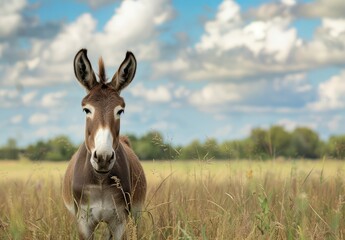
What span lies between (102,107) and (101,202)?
111 cm

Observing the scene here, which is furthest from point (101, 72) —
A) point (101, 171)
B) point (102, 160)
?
point (102, 160)

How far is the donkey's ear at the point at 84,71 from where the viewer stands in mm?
5875

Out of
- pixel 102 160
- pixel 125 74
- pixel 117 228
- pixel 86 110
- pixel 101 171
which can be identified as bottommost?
pixel 117 228

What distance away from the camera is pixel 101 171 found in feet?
17.8

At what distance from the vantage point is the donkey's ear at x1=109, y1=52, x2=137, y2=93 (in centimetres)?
601

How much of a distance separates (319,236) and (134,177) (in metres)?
2.60

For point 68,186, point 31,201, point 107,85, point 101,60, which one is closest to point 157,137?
point 107,85

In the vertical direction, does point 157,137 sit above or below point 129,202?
above

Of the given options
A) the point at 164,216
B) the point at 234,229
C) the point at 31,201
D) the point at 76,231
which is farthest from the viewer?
the point at 31,201

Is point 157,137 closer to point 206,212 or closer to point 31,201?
point 206,212

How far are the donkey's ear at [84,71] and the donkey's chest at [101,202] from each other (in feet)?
3.89

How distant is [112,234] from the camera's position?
6.00m

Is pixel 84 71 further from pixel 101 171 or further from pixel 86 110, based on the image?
pixel 101 171

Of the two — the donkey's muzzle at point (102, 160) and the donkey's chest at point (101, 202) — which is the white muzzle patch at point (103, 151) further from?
the donkey's chest at point (101, 202)
